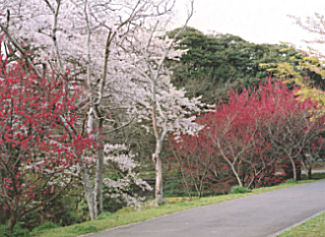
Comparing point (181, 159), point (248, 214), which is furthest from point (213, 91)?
point (248, 214)

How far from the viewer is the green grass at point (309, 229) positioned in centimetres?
566

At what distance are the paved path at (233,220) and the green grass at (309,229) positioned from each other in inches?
12.5

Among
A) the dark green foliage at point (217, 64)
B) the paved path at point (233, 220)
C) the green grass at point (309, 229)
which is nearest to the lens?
the green grass at point (309, 229)

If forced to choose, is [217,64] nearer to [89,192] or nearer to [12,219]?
[89,192]

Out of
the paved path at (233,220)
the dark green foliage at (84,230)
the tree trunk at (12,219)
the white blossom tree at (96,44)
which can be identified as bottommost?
the paved path at (233,220)

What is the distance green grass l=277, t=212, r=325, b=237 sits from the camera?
5.66 metres

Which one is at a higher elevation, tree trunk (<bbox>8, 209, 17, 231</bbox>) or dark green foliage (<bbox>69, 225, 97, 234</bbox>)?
tree trunk (<bbox>8, 209, 17, 231</bbox>)

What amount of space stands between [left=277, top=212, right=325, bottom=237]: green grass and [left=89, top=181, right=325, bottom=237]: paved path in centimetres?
32

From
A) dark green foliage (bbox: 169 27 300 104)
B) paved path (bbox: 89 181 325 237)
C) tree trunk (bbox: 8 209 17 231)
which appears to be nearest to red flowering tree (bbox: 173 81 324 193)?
dark green foliage (bbox: 169 27 300 104)

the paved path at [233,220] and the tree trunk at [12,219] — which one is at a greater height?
the tree trunk at [12,219]

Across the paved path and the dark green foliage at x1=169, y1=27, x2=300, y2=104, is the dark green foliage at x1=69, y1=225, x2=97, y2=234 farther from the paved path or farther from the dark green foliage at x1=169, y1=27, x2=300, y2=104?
the dark green foliage at x1=169, y1=27, x2=300, y2=104

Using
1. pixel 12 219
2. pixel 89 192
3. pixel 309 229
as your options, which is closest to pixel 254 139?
pixel 89 192

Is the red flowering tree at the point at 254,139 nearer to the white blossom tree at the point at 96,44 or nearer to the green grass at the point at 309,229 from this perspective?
the white blossom tree at the point at 96,44

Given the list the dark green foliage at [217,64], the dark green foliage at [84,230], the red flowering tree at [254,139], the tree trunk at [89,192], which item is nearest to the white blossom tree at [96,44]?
the tree trunk at [89,192]
